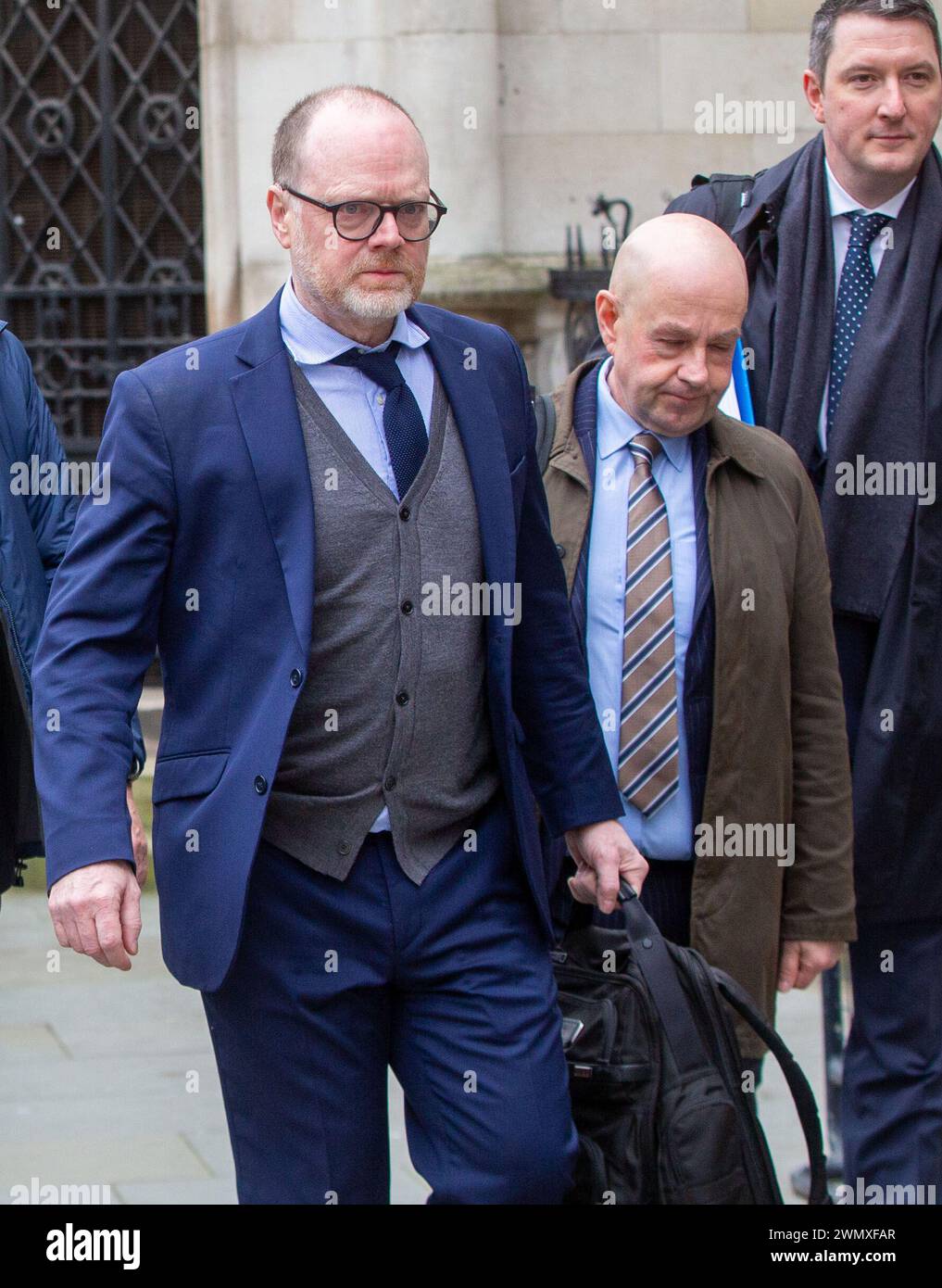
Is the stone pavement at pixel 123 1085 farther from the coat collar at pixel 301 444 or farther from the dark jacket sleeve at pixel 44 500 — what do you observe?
the coat collar at pixel 301 444

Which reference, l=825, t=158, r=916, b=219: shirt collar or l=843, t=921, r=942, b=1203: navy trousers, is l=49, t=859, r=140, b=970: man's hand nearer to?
l=843, t=921, r=942, b=1203: navy trousers

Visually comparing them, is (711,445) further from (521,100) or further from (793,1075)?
(521,100)

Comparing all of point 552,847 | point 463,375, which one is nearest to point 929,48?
point 463,375

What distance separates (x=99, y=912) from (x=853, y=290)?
2076 mm

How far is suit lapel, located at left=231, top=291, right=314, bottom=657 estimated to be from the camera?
10.3ft

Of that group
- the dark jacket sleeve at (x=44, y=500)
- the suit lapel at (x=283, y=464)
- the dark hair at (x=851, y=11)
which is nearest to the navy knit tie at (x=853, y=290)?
the dark hair at (x=851, y=11)

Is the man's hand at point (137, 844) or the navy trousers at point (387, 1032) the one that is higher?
the man's hand at point (137, 844)

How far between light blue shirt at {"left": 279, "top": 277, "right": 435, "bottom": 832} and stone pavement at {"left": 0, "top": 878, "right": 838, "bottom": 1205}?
2.16 metres

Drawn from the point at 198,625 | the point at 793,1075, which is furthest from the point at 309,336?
the point at 793,1075

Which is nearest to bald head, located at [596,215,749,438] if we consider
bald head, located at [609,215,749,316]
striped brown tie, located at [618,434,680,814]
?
Result: bald head, located at [609,215,749,316]

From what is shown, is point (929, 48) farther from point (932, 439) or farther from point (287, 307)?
point (287, 307)

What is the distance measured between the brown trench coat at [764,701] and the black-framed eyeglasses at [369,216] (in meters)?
0.70

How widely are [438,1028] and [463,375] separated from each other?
1007 millimetres

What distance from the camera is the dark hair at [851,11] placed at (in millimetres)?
4156
